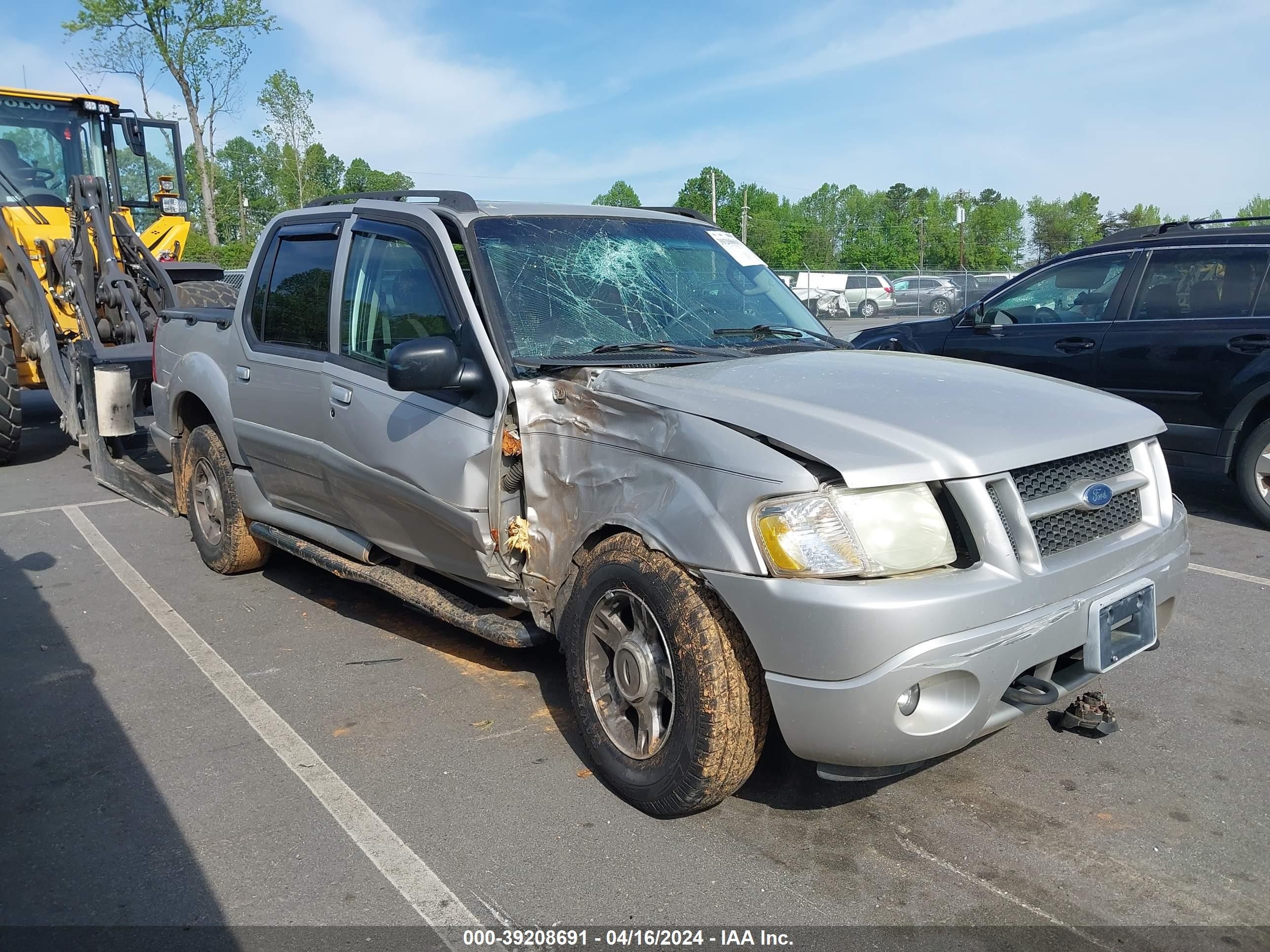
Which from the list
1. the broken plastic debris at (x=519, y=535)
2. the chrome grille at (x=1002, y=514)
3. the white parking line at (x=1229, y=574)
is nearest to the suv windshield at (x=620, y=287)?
the broken plastic debris at (x=519, y=535)

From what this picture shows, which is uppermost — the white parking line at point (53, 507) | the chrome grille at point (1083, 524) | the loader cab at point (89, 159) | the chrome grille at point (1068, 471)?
the loader cab at point (89, 159)

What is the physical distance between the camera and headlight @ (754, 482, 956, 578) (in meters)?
2.76

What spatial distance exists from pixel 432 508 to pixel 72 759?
1.56 meters

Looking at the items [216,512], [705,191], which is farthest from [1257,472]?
[705,191]

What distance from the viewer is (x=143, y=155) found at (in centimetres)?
1093

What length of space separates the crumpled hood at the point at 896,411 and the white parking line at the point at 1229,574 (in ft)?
7.94

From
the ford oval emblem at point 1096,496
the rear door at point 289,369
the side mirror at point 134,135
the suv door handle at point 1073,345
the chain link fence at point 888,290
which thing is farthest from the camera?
the chain link fence at point 888,290

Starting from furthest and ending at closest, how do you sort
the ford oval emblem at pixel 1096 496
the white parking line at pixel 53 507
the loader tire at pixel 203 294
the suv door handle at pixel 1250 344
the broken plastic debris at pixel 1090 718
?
the loader tire at pixel 203 294
the white parking line at pixel 53 507
the suv door handle at pixel 1250 344
the broken plastic debris at pixel 1090 718
the ford oval emblem at pixel 1096 496

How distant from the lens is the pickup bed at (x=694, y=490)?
109 inches

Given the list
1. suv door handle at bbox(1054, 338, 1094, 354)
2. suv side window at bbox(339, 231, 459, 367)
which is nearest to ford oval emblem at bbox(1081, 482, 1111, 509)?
suv side window at bbox(339, 231, 459, 367)

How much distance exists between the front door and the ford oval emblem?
195 centimetres

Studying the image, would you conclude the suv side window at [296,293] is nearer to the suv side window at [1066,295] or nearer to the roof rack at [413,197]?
the roof rack at [413,197]

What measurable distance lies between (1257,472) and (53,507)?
331 inches

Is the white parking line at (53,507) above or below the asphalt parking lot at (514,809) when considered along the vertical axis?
above
